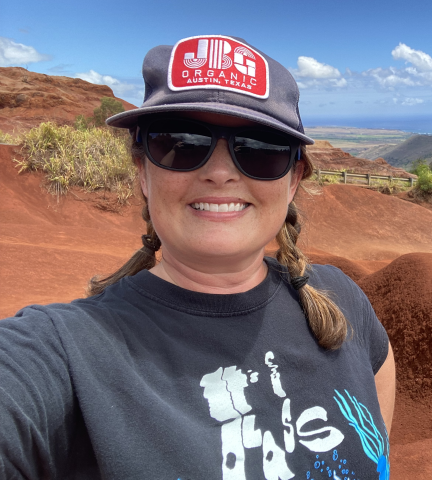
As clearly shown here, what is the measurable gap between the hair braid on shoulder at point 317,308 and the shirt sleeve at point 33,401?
0.77m

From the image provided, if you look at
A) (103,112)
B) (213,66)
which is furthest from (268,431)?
(103,112)

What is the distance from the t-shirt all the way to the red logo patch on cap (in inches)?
22.8

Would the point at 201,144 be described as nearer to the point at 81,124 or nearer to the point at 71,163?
the point at 71,163

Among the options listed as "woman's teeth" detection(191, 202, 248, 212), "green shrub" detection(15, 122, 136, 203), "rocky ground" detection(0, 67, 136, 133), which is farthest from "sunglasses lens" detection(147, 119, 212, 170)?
"rocky ground" detection(0, 67, 136, 133)

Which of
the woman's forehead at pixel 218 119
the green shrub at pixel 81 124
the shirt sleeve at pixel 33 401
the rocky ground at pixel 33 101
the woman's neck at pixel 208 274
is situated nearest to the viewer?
the shirt sleeve at pixel 33 401

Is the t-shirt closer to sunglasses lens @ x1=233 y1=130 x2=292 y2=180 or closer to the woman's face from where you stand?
the woman's face

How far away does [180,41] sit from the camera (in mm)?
1168

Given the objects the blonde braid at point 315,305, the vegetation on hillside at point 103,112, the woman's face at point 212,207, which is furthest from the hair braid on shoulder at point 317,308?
the vegetation on hillside at point 103,112

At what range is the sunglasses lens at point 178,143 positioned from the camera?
120cm

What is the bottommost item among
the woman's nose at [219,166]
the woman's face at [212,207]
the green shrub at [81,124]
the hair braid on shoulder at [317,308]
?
the hair braid on shoulder at [317,308]

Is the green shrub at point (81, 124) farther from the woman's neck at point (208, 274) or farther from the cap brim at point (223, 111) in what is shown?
the cap brim at point (223, 111)

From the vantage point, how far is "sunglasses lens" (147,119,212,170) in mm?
1202

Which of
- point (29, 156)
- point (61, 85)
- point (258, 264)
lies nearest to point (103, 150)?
point (29, 156)

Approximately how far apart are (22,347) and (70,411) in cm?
18
